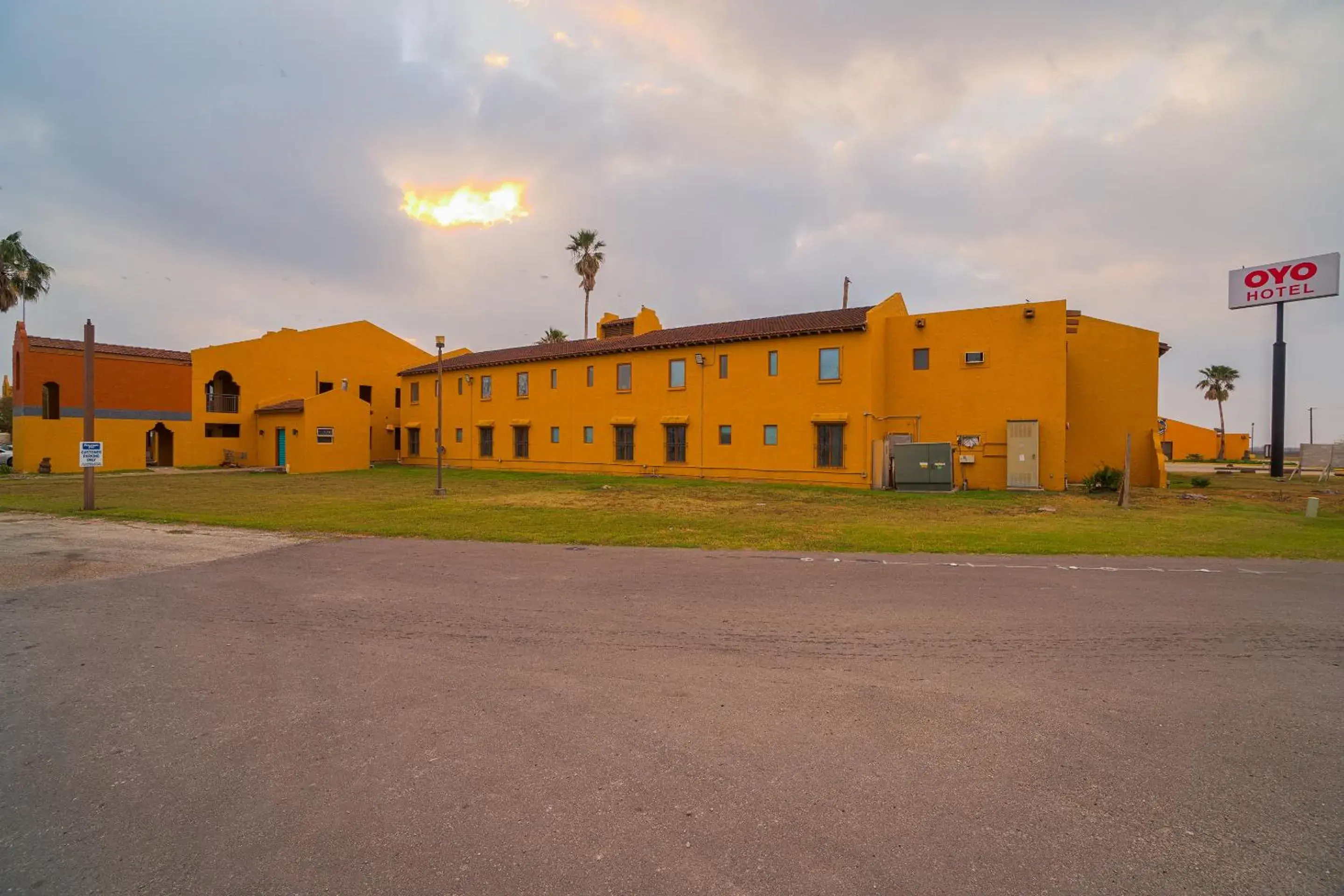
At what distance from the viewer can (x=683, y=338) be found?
1373 inches

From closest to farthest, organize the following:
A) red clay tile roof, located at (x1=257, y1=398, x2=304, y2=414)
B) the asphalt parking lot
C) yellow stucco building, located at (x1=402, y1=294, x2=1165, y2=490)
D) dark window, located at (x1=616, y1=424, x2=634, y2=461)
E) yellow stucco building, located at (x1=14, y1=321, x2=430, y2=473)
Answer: the asphalt parking lot → yellow stucco building, located at (x1=402, y1=294, x2=1165, y2=490) → yellow stucco building, located at (x1=14, y1=321, x2=430, y2=473) → dark window, located at (x1=616, y1=424, x2=634, y2=461) → red clay tile roof, located at (x1=257, y1=398, x2=304, y2=414)

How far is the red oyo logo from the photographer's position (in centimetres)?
3278

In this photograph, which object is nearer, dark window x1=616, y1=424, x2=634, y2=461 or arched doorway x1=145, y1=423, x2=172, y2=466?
dark window x1=616, y1=424, x2=634, y2=461

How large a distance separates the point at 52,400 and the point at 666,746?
1930 inches

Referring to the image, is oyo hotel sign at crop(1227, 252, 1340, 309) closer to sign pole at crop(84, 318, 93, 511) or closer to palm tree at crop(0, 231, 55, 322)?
sign pole at crop(84, 318, 93, 511)

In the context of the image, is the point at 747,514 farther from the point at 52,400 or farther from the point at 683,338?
the point at 52,400

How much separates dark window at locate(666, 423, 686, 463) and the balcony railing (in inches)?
1196

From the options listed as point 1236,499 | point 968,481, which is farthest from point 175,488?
point 1236,499

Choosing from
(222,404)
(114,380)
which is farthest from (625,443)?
(114,380)

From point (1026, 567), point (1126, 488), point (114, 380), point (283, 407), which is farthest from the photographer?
point (283, 407)

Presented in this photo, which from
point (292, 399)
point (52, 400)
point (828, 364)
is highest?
point (828, 364)

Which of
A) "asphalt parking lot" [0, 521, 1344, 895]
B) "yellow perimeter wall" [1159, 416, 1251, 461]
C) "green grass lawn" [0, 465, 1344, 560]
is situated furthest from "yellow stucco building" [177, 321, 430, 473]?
"yellow perimeter wall" [1159, 416, 1251, 461]

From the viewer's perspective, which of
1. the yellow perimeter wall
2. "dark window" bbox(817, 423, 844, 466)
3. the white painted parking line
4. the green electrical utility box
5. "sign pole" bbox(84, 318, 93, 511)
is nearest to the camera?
the white painted parking line

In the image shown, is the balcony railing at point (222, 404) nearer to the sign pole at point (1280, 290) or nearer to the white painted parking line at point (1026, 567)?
the white painted parking line at point (1026, 567)
